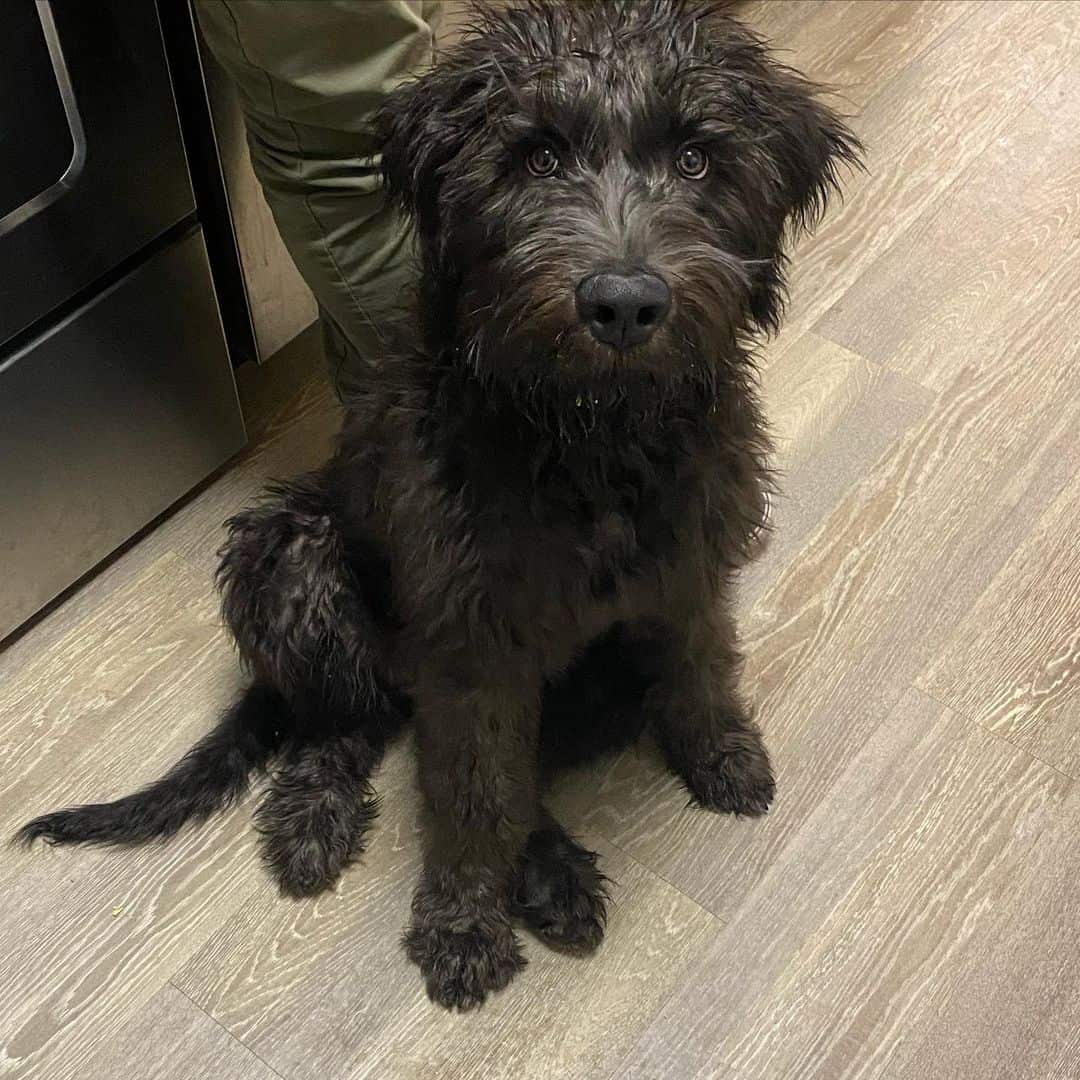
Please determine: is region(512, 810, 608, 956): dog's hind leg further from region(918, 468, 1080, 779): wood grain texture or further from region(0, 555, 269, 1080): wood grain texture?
region(918, 468, 1080, 779): wood grain texture

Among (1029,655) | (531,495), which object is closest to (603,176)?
(531,495)

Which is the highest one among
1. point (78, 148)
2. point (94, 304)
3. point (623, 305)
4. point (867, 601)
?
point (623, 305)

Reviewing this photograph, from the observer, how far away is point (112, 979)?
1.59 meters

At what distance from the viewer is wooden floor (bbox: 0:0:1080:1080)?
1.53 m

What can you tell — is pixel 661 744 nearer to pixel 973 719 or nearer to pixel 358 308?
pixel 973 719

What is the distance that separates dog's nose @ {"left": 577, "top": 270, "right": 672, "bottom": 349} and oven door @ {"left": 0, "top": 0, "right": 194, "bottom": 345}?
0.74 metres

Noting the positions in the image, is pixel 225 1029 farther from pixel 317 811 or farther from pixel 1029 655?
pixel 1029 655

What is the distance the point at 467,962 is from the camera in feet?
5.02

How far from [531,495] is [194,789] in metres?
0.65

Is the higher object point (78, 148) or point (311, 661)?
point (78, 148)

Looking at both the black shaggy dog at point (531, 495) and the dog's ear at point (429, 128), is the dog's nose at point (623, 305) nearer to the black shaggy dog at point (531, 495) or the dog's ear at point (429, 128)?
the black shaggy dog at point (531, 495)

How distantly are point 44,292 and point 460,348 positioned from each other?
637mm

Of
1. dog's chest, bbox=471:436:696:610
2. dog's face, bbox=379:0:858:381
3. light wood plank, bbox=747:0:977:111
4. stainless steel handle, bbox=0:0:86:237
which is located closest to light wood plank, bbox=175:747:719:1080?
dog's chest, bbox=471:436:696:610

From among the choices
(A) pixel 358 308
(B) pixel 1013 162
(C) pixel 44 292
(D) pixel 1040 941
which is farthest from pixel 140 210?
(B) pixel 1013 162
